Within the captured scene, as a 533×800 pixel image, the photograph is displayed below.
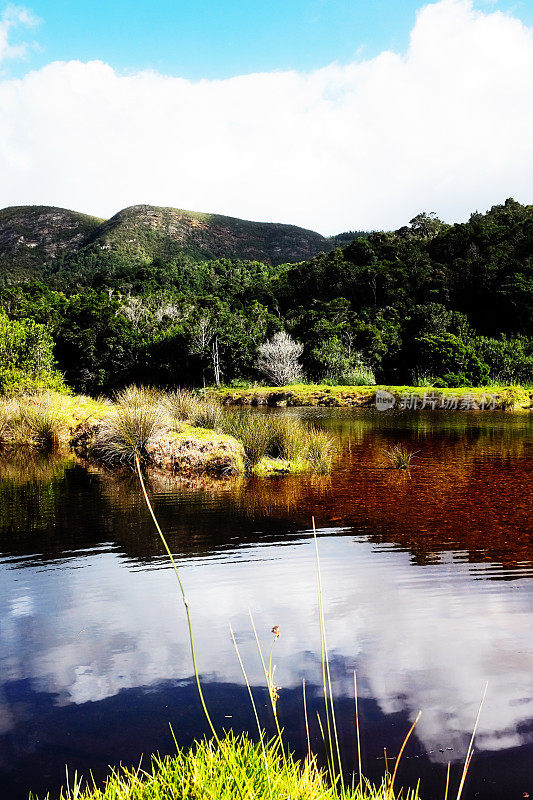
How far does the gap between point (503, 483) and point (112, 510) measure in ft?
19.7

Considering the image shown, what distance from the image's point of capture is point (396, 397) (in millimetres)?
27828

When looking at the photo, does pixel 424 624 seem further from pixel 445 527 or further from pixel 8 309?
pixel 8 309

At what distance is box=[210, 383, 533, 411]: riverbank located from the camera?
82.1 feet

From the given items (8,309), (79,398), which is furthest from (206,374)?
(79,398)

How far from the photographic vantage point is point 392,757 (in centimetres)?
263

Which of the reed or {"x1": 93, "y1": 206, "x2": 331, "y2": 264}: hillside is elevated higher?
{"x1": 93, "y1": 206, "x2": 331, "y2": 264}: hillside

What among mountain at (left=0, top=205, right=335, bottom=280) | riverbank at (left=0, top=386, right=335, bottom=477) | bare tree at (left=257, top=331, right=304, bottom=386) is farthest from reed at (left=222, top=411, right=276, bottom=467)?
mountain at (left=0, top=205, right=335, bottom=280)

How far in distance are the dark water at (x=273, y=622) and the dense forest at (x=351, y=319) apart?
51.6ft

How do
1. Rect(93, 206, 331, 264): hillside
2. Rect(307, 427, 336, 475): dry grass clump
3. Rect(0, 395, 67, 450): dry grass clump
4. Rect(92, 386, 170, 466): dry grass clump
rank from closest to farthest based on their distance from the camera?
Rect(307, 427, 336, 475): dry grass clump
Rect(92, 386, 170, 466): dry grass clump
Rect(0, 395, 67, 450): dry grass clump
Rect(93, 206, 331, 264): hillside

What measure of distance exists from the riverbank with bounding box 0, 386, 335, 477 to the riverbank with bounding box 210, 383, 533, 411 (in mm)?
12574

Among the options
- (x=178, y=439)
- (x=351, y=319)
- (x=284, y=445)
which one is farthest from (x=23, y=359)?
(x=351, y=319)

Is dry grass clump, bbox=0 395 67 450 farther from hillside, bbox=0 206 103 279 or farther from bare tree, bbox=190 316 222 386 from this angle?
hillside, bbox=0 206 103 279

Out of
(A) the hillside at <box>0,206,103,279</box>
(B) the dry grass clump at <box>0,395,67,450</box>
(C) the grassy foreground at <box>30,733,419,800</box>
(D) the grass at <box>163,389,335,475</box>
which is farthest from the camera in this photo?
(A) the hillside at <box>0,206,103,279</box>

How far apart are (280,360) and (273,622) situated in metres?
32.8
